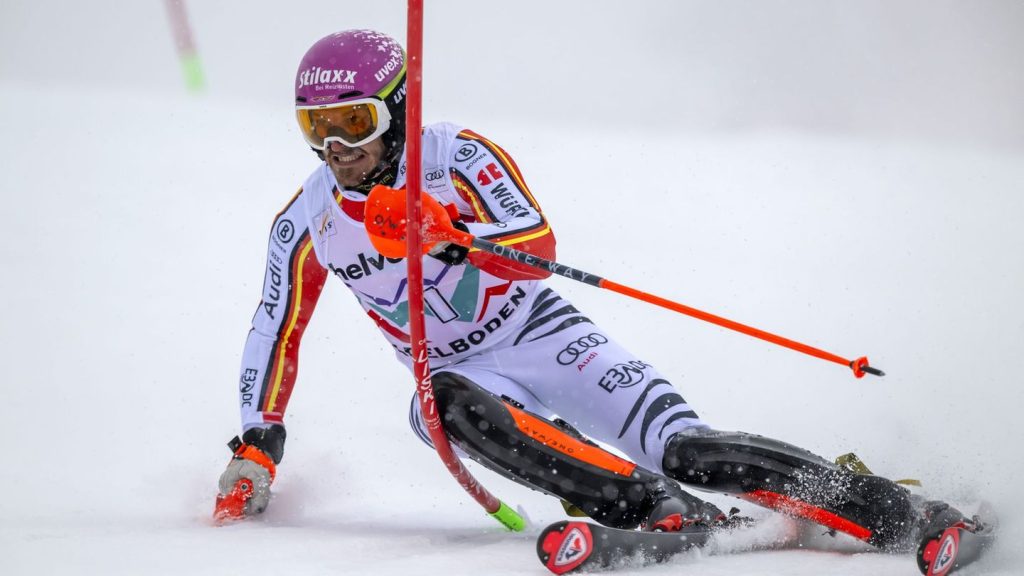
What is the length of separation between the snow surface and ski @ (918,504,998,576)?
0.23ft

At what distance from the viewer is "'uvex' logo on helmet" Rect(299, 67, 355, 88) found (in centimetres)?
297

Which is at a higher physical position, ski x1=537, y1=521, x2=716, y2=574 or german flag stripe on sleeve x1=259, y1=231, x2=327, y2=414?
german flag stripe on sleeve x1=259, y1=231, x2=327, y2=414

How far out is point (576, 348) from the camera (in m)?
3.25

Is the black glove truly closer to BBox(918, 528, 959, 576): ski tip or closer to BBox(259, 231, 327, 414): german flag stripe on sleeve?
BBox(259, 231, 327, 414): german flag stripe on sleeve

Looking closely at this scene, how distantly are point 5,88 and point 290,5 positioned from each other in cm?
257

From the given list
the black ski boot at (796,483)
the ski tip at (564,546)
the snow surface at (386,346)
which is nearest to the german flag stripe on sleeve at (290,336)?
the snow surface at (386,346)

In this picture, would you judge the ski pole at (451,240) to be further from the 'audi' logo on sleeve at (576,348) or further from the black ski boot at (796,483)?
the 'audi' logo on sleeve at (576,348)

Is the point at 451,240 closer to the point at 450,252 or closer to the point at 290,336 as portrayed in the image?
the point at 450,252

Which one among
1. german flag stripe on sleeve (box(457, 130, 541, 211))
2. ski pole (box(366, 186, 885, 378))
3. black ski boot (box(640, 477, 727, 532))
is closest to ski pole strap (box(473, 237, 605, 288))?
ski pole (box(366, 186, 885, 378))

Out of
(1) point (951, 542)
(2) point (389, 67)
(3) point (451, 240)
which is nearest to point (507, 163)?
(2) point (389, 67)

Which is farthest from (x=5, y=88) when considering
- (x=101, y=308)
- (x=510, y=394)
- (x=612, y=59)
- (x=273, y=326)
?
(x=510, y=394)

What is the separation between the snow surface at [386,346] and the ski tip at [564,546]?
5.1 inches

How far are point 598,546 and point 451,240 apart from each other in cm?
83

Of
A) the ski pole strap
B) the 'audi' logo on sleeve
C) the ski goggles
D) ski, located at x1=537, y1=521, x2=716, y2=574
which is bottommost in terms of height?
ski, located at x1=537, y1=521, x2=716, y2=574
